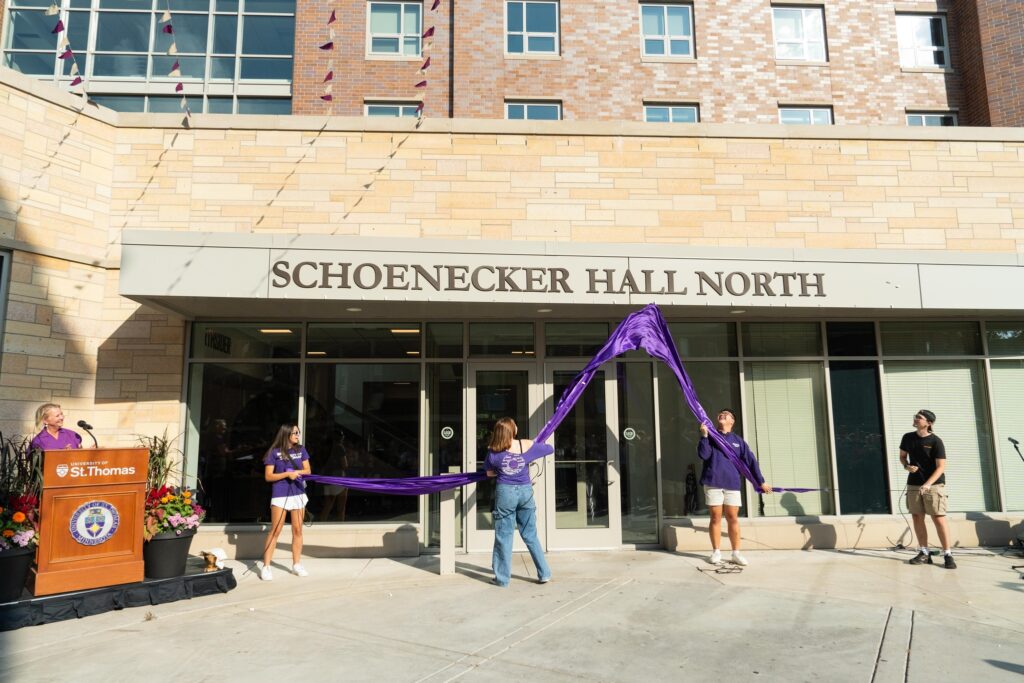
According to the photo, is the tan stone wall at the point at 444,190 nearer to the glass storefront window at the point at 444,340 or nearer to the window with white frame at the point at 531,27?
the glass storefront window at the point at 444,340

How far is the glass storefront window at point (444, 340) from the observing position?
9211 millimetres

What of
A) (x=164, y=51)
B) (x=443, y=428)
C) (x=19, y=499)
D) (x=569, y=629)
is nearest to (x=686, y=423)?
(x=443, y=428)

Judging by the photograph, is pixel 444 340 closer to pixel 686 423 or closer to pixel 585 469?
pixel 585 469

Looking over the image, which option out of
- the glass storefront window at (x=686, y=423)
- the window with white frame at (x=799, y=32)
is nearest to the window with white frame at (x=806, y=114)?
the window with white frame at (x=799, y=32)

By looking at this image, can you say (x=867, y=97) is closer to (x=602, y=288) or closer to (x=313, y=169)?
(x=602, y=288)

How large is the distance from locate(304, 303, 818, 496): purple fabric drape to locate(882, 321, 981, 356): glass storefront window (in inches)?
125

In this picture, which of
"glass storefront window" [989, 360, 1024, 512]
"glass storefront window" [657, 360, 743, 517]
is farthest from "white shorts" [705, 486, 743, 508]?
"glass storefront window" [989, 360, 1024, 512]

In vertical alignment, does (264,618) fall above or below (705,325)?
below

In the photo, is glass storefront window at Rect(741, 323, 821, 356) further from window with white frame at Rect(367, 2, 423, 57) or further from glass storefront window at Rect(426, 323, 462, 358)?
window with white frame at Rect(367, 2, 423, 57)

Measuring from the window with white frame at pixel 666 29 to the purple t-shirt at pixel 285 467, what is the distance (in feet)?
50.4

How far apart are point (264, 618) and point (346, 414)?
3.43 metres

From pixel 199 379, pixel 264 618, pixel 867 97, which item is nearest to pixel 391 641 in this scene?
pixel 264 618

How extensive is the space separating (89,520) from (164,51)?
1716 cm

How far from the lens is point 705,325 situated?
9500 mm
